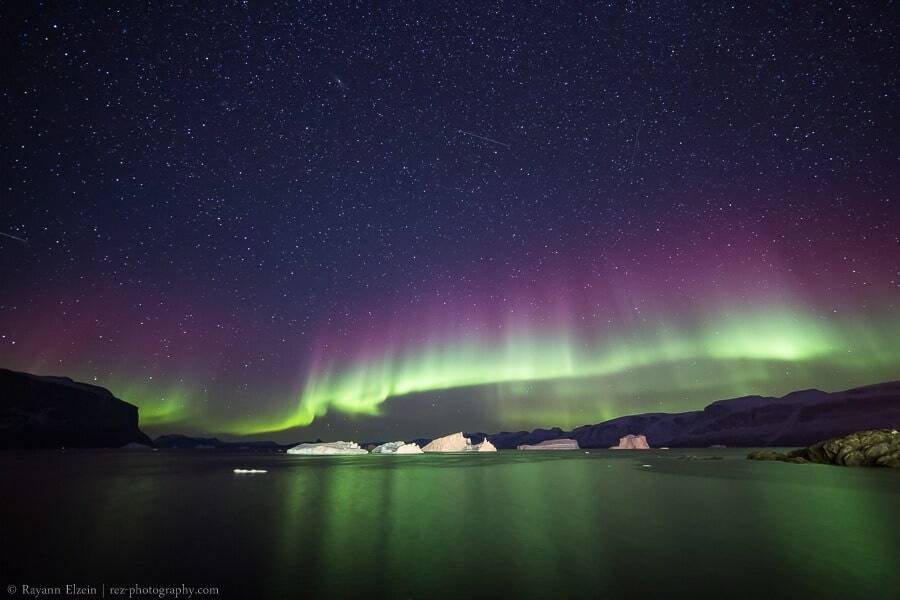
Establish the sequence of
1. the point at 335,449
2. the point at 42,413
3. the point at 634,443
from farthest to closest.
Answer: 1. the point at 42,413
2. the point at 634,443
3. the point at 335,449

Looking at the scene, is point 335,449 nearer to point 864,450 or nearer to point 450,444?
point 450,444

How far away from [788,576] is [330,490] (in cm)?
2651

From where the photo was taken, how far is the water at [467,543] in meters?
10.3

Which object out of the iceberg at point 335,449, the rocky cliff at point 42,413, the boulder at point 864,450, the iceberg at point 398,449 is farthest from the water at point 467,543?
the rocky cliff at point 42,413

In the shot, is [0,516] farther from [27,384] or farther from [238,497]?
[27,384]

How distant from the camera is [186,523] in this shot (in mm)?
17906

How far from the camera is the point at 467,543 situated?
48.1ft

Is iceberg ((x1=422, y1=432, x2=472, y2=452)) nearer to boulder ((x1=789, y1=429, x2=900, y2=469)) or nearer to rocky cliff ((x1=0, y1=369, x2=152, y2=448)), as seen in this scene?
boulder ((x1=789, y1=429, x2=900, y2=469))

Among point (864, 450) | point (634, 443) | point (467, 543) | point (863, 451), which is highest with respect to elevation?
point (467, 543)

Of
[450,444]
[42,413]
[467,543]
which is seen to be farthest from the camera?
[42,413]

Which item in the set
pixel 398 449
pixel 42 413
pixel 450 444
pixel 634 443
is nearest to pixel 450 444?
pixel 450 444

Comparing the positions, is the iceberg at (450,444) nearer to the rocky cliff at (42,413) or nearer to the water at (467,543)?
the water at (467,543)

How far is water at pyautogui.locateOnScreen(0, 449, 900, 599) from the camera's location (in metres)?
10.3

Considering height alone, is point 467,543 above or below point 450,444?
above
